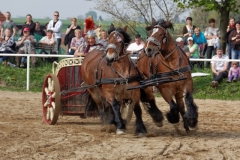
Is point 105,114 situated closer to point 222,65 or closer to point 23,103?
point 23,103

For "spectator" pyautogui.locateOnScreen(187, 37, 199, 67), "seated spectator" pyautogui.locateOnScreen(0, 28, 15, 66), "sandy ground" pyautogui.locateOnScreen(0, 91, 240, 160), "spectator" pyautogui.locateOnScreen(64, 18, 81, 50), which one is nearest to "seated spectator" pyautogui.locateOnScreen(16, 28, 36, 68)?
"seated spectator" pyautogui.locateOnScreen(0, 28, 15, 66)

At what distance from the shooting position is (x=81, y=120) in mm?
12766

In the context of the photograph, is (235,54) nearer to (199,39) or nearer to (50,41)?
(199,39)

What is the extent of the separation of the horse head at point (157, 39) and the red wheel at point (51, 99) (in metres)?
2.14

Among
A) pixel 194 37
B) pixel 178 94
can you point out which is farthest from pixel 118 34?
pixel 194 37

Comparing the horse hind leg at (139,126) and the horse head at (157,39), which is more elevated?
the horse head at (157,39)

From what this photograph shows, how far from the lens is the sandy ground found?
8.30m

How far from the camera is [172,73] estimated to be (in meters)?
10.3

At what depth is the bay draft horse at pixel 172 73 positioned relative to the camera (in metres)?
10.2

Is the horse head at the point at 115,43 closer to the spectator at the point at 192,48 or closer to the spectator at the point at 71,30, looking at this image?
the spectator at the point at 192,48

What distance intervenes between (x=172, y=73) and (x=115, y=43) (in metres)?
1.01

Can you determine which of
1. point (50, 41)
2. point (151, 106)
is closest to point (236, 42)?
point (50, 41)

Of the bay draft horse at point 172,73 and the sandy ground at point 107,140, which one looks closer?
the sandy ground at point 107,140

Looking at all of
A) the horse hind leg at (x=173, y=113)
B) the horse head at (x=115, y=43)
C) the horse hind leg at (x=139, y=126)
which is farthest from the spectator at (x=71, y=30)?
the horse hind leg at (x=173, y=113)
